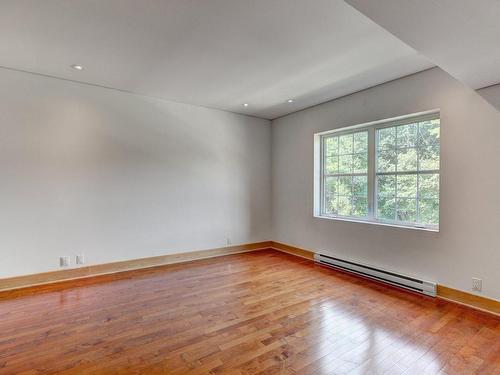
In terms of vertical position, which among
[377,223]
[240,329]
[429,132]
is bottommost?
[240,329]

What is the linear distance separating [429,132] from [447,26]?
197 centimetres

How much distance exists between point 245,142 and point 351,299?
334 centimetres

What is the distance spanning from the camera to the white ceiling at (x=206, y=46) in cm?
210

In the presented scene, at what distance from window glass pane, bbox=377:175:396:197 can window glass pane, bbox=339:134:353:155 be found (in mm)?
701

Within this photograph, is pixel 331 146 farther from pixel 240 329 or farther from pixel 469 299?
pixel 240 329

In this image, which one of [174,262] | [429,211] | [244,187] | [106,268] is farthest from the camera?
[244,187]

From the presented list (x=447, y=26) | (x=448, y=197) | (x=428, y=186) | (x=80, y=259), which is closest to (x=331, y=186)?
(x=428, y=186)

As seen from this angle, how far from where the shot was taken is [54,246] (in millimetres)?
3506

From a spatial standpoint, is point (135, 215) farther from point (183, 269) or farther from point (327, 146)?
point (327, 146)

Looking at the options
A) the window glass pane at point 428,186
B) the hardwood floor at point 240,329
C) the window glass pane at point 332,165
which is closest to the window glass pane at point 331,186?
the window glass pane at point 332,165

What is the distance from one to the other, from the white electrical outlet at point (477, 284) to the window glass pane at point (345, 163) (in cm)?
203

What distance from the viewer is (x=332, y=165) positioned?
179 inches

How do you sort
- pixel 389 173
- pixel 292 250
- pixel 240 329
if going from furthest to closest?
pixel 292 250 → pixel 389 173 → pixel 240 329

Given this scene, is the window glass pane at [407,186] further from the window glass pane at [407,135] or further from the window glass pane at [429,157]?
the window glass pane at [407,135]
